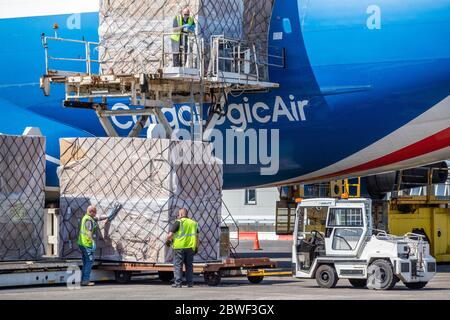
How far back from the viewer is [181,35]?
78.7 feet

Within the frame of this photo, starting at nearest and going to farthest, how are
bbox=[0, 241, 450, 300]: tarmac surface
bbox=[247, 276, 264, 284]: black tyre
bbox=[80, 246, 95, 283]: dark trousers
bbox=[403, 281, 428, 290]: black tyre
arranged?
bbox=[0, 241, 450, 300]: tarmac surface → bbox=[403, 281, 428, 290]: black tyre → bbox=[80, 246, 95, 283]: dark trousers → bbox=[247, 276, 264, 284]: black tyre

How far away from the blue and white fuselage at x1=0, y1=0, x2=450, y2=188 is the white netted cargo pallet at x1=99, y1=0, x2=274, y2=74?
1.26 m

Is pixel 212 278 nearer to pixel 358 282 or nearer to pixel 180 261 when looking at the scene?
pixel 180 261

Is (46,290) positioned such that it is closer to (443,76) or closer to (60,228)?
(60,228)

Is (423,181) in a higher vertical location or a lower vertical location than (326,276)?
higher

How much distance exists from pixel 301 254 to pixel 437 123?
463 cm

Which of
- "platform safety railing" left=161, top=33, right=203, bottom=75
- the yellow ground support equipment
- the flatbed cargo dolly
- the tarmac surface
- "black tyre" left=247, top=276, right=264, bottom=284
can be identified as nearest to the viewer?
the tarmac surface

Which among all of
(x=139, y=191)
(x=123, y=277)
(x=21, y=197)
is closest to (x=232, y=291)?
(x=123, y=277)

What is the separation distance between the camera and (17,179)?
A: 73.8 ft

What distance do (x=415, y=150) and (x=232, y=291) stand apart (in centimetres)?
684

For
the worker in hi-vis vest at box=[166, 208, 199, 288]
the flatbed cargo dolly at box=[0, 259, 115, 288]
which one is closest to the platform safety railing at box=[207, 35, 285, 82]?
the worker in hi-vis vest at box=[166, 208, 199, 288]

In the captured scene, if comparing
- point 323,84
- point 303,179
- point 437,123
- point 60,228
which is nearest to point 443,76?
point 437,123

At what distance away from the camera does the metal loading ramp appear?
79.2 feet

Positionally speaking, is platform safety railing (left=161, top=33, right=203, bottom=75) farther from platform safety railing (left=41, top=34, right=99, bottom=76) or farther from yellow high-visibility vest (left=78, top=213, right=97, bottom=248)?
yellow high-visibility vest (left=78, top=213, right=97, bottom=248)
